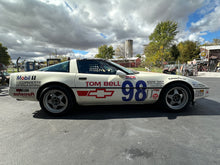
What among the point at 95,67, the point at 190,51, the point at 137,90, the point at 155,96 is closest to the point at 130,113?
the point at 137,90

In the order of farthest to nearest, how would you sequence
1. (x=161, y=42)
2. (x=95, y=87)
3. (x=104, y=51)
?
(x=104, y=51) → (x=161, y=42) → (x=95, y=87)

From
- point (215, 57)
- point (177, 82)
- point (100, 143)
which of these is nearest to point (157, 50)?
point (215, 57)

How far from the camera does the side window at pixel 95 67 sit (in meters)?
2.47

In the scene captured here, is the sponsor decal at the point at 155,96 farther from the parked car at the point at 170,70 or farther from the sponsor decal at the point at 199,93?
the parked car at the point at 170,70

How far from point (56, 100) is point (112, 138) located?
1.54 m

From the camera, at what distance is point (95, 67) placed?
99.0 inches

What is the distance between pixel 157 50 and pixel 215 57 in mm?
11110

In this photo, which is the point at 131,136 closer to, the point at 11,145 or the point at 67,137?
the point at 67,137

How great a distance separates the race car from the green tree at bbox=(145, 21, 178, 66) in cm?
2484

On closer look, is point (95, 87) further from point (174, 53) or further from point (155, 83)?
point (174, 53)

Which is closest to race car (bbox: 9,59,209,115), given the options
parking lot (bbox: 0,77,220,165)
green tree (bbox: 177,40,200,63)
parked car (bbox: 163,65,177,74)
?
parking lot (bbox: 0,77,220,165)

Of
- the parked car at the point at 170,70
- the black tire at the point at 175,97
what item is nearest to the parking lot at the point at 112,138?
the black tire at the point at 175,97

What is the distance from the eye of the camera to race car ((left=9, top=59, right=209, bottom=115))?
7.70 feet

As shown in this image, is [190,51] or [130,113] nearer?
[130,113]
